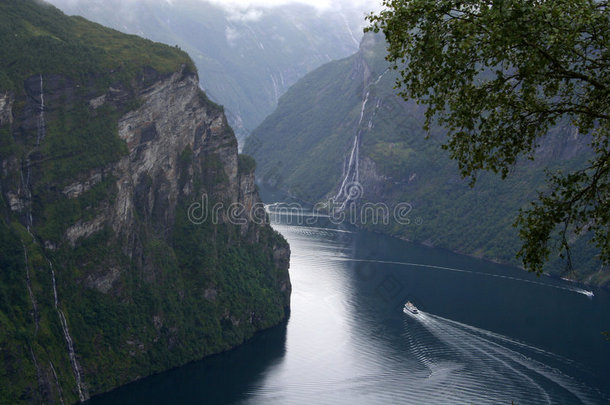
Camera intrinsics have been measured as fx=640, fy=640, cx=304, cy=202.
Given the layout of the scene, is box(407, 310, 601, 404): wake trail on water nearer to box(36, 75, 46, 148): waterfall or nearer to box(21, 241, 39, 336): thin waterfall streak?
box(21, 241, 39, 336): thin waterfall streak

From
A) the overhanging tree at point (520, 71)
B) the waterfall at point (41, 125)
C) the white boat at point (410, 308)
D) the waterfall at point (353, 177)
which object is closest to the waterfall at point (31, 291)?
the waterfall at point (41, 125)

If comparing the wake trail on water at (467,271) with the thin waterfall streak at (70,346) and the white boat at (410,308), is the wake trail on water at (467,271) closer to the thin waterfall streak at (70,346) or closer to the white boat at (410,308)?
the white boat at (410,308)

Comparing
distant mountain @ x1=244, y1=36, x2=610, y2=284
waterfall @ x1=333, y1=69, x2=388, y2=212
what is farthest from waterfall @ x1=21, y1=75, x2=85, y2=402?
waterfall @ x1=333, y1=69, x2=388, y2=212

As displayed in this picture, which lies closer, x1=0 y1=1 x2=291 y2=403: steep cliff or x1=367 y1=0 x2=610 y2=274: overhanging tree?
x1=367 y1=0 x2=610 y2=274: overhanging tree

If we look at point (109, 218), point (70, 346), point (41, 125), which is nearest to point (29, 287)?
point (70, 346)

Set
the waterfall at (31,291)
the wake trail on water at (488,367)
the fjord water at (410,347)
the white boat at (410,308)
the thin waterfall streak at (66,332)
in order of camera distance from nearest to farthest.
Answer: the waterfall at (31,291) → the thin waterfall streak at (66,332) → the fjord water at (410,347) → the wake trail on water at (488,367) → the white boat at (410,308)

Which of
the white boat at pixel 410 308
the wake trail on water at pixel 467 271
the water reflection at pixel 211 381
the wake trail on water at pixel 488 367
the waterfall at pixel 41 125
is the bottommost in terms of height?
the water reflection at pixel 211 381
